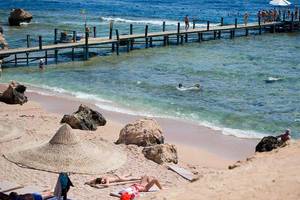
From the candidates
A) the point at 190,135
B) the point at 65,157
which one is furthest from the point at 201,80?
the point at 65,157

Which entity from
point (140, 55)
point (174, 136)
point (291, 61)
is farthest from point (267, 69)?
point (174, 136)

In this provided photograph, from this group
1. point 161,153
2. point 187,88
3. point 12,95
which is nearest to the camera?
point 161,153

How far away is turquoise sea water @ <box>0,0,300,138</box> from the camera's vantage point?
2397 centimetres

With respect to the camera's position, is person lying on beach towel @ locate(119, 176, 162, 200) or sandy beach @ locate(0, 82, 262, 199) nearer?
person lying on beach towel @ locate(119, 176, 162, 200)

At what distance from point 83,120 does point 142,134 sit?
3.20 meters

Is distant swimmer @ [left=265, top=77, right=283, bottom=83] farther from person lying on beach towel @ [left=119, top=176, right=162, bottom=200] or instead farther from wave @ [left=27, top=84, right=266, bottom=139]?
person lying on beach towel @ [left=119, top=176, right=162, bottom=200]

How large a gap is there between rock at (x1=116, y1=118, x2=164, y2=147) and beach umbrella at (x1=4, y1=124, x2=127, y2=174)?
300 centimetres

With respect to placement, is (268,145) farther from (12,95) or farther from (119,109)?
(12,95)

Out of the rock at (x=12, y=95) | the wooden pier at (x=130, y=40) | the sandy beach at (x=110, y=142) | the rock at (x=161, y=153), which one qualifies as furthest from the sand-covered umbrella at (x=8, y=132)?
the wooden pier at (x=130, y=40)

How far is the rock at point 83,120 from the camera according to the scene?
19844 millimetres

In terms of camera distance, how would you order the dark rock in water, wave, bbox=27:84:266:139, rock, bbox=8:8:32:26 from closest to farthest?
the dark rock in water, wave, bbox=27:84:266:139, rock, bbox=8:8:32:26

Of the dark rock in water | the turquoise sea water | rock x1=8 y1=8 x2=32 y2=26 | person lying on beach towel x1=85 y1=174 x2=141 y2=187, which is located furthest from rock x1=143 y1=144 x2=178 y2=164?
rock x1=8 y1=8 x2=32 y2=26

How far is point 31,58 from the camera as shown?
35688 millimetres

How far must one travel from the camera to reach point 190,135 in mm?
20609
